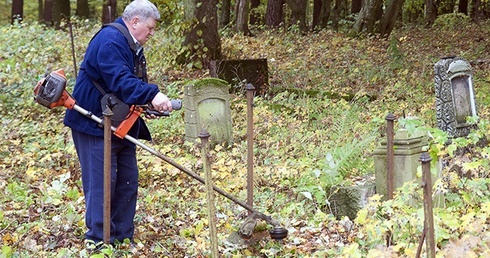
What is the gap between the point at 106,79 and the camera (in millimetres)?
4934

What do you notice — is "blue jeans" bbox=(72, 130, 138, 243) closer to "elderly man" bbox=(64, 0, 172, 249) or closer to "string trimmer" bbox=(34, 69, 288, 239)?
"elderly man" bbox=(64, 0, 172, 249)

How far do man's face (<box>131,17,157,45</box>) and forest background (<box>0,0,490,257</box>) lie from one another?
5.43 ft

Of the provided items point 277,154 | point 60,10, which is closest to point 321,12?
point 60,10

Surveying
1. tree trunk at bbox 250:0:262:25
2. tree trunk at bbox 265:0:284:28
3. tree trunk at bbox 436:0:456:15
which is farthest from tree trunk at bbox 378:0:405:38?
tree trunk at bbox 436:0:456:15

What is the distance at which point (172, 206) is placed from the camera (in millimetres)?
6512

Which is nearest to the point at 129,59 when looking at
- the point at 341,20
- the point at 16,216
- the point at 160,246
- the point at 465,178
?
the point at 160,246

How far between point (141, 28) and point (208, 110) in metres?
4.18

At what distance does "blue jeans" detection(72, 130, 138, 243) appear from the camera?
17.0 feet

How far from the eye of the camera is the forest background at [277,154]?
206 inches

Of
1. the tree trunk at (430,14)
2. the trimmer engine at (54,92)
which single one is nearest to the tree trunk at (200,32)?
the trimmer engine at (54,92)

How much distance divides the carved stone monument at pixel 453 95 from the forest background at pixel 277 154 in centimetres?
24

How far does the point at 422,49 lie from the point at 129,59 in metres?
14.1

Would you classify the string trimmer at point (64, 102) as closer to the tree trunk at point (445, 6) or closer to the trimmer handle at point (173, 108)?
the trimmer handle at point (173, 108)

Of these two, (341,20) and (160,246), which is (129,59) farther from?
(341,20)
